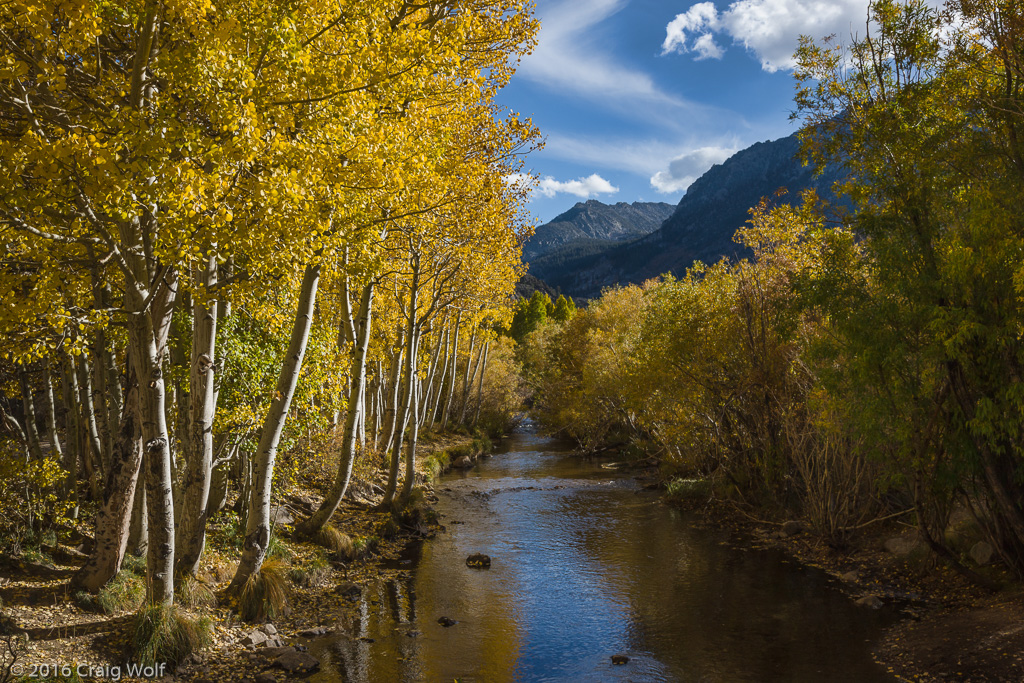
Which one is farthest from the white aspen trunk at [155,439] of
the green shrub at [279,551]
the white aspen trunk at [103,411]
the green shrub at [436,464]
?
the green shrub at [436,464]

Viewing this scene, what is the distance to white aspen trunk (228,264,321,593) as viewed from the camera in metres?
9.93

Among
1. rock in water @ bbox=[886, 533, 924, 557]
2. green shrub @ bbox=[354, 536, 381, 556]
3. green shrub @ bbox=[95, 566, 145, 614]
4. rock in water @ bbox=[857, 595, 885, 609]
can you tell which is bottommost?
rock in water @ bbox=[857, 595, 885, 609]

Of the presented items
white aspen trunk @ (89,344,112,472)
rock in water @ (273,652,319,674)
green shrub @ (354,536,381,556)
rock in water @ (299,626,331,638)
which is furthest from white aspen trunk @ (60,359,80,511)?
green shrub @ (354,536,381,556)

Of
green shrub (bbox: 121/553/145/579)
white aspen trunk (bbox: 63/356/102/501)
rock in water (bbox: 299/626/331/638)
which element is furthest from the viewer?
white aspen trunk (bbox: 63/356/102/501)

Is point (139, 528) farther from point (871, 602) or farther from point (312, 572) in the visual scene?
point (871, 602)

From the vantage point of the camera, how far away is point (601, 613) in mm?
11781

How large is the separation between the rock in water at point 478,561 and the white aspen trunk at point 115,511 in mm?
7522

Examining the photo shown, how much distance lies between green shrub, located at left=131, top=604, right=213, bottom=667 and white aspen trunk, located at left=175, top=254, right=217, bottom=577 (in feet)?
5.56

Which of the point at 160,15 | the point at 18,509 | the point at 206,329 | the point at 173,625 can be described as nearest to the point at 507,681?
the point at 173,625

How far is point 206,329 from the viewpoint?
31.4 feet

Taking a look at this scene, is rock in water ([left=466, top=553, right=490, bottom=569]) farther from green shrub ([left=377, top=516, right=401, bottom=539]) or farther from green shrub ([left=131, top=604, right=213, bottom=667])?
green shrub ([left=131, top=604, right=213, bottom=667])

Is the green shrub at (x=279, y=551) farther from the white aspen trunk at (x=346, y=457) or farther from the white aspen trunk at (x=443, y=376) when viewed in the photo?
the white aspen trunk at (x=443, y=376)

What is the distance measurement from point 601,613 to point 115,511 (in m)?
8.38

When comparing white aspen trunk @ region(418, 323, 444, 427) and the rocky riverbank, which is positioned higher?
white aspen trunk @ region(418, 323, 444, 427)
